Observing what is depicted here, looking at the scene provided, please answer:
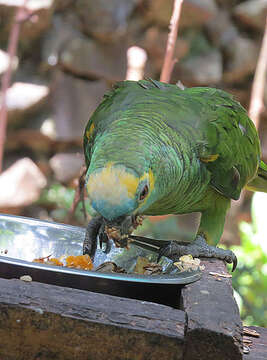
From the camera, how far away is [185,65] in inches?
218

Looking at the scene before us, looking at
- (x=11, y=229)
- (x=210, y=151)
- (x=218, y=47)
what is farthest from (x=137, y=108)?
(x=218, y=47)

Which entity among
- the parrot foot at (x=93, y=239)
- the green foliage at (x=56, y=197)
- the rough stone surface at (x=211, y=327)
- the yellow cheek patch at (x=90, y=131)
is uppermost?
the yellow cheek patch at (x=90, y=131)

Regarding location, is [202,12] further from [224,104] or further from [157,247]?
[157,247]

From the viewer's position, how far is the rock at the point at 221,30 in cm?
571

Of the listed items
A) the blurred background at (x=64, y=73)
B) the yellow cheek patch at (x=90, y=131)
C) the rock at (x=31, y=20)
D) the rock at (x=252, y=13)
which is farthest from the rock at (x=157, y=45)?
the yellow cheek patch at (x=90, y=131)

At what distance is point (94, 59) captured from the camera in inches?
203

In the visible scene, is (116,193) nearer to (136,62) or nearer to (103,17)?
(136,62)

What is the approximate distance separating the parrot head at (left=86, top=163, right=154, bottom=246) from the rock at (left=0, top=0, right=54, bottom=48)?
140 inches

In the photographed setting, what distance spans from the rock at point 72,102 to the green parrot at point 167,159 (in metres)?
2.93

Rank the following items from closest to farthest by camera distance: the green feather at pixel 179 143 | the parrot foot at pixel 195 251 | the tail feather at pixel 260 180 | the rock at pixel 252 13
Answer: the green feather at pixel 179 143, the parrot foot at pixel 195 251, the tail feather at pixel 260 180, the rock at pixel 252 13

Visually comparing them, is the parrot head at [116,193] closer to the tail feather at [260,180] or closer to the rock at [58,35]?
the tail feather at [260,180]

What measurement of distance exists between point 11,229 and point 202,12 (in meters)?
4.15

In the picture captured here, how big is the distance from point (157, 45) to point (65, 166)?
154cm

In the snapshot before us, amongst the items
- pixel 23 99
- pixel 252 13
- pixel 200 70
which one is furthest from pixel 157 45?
pixel 23 99
